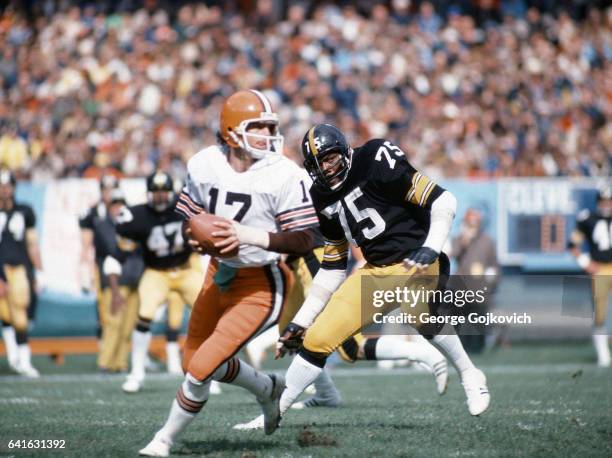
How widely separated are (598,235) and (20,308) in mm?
5699

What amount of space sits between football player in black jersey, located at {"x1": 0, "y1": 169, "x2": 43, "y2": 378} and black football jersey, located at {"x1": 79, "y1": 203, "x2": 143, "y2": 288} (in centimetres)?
55

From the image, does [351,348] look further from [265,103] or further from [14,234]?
[14,234]

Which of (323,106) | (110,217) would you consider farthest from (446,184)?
(110,217)

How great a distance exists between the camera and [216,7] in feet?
54.6

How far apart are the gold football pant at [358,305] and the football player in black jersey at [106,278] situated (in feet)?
14.5

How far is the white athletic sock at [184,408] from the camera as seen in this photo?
15.6ft

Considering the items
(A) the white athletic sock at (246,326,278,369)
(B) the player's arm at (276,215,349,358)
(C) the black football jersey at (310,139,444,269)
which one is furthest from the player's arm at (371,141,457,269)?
(A) the white athletic sock at (246,326,278,369)

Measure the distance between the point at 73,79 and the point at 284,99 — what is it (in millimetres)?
2856

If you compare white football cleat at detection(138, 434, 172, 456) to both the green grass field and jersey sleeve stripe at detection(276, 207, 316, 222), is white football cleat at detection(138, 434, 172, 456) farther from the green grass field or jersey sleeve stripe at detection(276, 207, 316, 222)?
jersey sleeve stripe at detection(276, 207, 316, 222)

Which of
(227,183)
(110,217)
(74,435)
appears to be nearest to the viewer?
(227,183)

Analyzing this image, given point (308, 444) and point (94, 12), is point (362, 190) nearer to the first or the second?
point (308, 444)

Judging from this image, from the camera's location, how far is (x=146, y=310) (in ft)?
27.9

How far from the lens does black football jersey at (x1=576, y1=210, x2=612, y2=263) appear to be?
10.8 meters

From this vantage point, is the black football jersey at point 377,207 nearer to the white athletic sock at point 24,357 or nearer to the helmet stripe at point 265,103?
the helmet stripe at point 265,103
